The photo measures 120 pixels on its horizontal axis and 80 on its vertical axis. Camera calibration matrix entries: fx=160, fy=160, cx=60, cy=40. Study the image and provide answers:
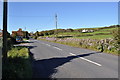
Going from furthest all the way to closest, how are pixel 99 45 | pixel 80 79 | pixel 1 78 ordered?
1. pixel 99 45
2. pixel 80 79
3. pixel 1 78

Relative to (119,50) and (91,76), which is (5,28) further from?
(119,50)

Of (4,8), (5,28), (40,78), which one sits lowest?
(40,78)

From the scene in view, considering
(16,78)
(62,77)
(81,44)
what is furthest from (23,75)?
(81,44)

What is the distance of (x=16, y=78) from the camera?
17.5 feet

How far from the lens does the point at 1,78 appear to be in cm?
531

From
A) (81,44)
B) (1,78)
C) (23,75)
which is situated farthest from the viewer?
(81,44)

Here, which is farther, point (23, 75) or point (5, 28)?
point (5, 28)

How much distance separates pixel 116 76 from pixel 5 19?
17.5ft

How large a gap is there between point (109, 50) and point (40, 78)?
37.3 feet

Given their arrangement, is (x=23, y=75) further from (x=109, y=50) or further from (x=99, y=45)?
(x=99, y=45)

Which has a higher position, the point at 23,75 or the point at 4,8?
the point at 4,8

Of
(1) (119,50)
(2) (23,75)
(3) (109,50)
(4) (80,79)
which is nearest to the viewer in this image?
(2) (23,75)

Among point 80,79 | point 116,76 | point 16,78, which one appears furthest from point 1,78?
point 116,76

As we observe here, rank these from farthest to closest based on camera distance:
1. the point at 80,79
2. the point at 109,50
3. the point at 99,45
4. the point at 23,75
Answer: the point at 99,45, the point at 109,50, the point at 80,79, the point at 23,75
